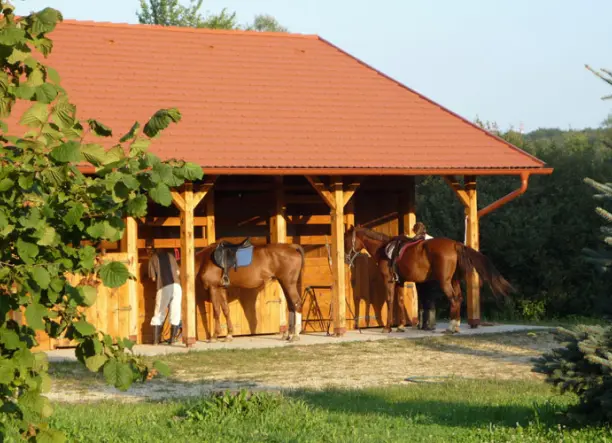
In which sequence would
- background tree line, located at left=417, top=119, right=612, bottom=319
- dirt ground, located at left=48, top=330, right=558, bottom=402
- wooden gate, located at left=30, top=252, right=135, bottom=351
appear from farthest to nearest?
background tree line, located at left=417, top=119, right=612, bottom=319, wooden gate, located at left=30, top=252, right=135, bottom=351, dirt ground, located at left=48, top=330, right=558, bottom=402

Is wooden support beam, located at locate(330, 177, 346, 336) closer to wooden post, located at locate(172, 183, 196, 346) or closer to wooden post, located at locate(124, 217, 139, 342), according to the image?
wooden post, located at locate(172, 183, 196, 346)

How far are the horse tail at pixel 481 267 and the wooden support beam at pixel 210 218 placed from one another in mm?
4171

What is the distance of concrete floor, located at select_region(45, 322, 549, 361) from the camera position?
17.1 meters

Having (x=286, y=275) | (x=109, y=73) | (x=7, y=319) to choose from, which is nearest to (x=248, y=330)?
(x=286, y=275)

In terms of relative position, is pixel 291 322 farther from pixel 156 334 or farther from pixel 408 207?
pixel 408 207

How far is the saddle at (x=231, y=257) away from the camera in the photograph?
18.0m

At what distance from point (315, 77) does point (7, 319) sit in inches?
681

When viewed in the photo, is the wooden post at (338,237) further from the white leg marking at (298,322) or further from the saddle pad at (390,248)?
the saddle pad at (390,248)

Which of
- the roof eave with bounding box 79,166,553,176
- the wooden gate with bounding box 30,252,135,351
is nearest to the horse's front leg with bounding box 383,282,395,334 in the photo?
the roof eave with bounding box 79,166,553,176

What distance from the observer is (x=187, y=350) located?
17000 mm

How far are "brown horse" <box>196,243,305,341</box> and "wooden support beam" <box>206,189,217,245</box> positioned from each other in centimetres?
55

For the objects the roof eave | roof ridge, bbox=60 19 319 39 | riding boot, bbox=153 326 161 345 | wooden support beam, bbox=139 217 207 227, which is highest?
roof ridge, bbox=60 19 319 39

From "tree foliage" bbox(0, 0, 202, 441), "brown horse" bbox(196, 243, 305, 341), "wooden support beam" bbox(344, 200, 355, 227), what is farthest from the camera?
"wooden support beam" bbox(344, 200, 355, 227)

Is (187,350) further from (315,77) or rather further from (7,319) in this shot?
(7,319)
